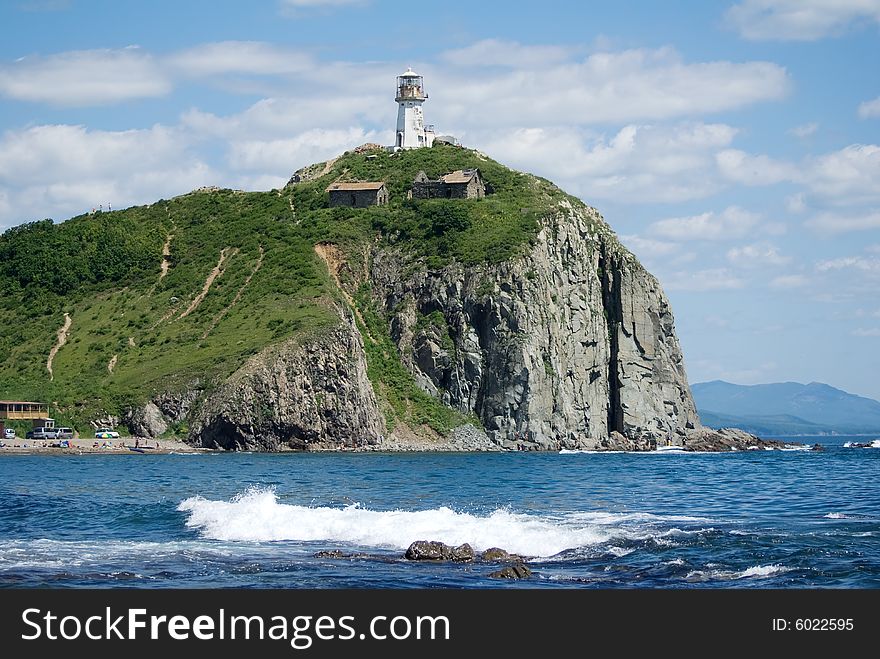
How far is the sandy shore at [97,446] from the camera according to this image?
90.9 m

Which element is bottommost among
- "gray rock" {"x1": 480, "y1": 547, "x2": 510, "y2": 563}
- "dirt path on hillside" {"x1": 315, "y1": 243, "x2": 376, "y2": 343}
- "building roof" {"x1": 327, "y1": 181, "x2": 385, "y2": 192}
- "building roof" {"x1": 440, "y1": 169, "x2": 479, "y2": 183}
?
"gray rock" {"x1": 480, "y1": 547, "x2": 510, "y2": 563}

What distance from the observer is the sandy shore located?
298ft

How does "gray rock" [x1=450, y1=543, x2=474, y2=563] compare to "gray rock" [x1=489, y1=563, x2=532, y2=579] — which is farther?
"gray rock" [x1=450, y1=543, x2=474, y2=563]

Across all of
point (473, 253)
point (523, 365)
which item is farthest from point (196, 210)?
point (523, 365)

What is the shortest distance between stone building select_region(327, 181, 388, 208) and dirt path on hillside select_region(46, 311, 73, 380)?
34.1 m

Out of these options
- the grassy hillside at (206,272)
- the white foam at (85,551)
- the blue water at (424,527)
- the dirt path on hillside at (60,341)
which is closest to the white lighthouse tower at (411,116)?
the grassy hillside at (206,272)

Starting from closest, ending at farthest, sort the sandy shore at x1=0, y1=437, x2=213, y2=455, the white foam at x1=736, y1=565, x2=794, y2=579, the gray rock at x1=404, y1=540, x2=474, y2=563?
the white foam at x1=736, y1=565, x2=794, y2=579 < the gray rock at x1=404, y1=540, x2=474, y2=563 < the sandy shore at x1=0, y1=437, x2=213, y2=455

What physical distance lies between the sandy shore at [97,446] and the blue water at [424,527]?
20066 mm

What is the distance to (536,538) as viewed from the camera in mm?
35938

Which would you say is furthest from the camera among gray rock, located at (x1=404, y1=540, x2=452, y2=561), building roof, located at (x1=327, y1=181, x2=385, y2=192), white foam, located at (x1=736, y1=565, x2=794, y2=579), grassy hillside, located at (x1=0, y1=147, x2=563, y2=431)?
building roof, located at (x1=327, y1=181, x2=385, y2=192)

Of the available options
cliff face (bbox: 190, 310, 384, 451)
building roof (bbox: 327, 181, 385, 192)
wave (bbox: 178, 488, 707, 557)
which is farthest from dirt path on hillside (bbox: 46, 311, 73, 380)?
wave (bbox: 178, 488, 707, 557)

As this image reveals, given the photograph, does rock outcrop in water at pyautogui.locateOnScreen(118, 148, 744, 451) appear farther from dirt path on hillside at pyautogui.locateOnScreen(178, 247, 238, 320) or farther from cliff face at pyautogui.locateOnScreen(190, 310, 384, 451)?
dirt path on hillside at pyautogui.locateOnScreen(178, 247, 238, 320)
